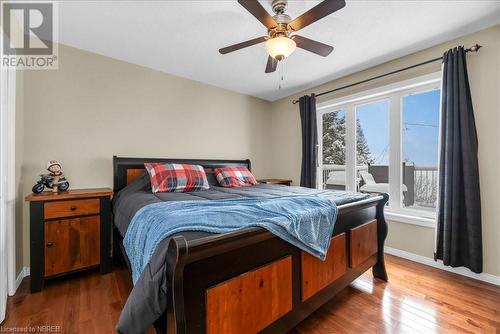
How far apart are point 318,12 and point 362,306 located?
2182 mm

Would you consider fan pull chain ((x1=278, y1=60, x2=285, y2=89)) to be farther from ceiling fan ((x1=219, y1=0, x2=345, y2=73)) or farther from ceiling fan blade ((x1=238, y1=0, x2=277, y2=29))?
ceiling fan blade ((x1=238, y1=0, x2=277, y2=29))

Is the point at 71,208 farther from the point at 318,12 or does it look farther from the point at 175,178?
the point at 318,12

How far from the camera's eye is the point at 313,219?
1445mm

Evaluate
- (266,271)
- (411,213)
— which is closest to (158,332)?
(266,271)

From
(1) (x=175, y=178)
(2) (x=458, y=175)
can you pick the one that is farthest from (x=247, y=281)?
(2) (x=458, y=175)

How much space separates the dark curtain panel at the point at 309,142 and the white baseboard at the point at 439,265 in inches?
54.5

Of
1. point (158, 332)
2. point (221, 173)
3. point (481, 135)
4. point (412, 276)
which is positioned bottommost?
point (412, 276)

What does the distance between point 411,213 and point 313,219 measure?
2106 mm

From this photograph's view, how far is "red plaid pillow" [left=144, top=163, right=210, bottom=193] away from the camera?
2.45 meters

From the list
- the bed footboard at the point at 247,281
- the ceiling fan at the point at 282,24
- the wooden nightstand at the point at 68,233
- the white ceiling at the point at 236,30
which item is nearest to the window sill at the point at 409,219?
the bed footboard at the point at 247,281

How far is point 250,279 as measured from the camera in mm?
1129

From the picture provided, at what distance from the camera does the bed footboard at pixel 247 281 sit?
2.98ft

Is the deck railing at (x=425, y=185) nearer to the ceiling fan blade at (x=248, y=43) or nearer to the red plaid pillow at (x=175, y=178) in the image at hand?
the ceiling fan blade at (x=248, y=43)

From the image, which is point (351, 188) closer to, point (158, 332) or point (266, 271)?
point (266, 271)
